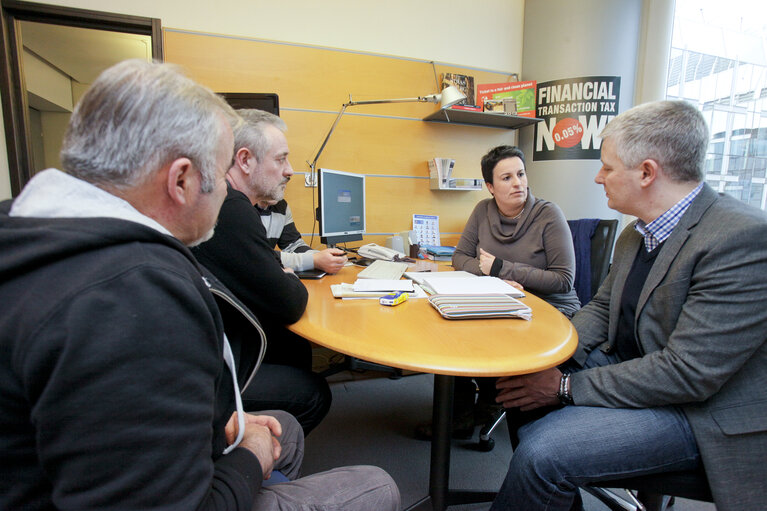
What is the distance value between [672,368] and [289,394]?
103 cm

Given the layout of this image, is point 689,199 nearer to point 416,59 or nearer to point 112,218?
point 112,218

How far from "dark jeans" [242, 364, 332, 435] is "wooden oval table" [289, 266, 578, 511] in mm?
257

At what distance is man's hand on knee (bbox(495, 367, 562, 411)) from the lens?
3.25ft

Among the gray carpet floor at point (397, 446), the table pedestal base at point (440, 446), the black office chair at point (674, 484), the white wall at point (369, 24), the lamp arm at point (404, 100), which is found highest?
the white wall at point (369, 24)

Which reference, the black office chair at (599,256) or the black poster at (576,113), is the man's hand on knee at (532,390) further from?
the black poster at (576,113)

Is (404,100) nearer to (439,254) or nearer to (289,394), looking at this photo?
(439,254)

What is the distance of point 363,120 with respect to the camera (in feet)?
9.06

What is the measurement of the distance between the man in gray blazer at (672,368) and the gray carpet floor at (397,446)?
0.64 metres

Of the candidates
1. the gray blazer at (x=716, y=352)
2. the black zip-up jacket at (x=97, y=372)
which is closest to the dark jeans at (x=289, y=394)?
the black zip-up jacket at (x=97, y=372)

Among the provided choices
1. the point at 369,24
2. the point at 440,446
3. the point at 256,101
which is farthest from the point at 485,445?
the point at 369,24

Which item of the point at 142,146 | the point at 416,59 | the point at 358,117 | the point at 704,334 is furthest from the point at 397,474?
the point at 416,59

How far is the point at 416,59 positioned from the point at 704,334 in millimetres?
2657

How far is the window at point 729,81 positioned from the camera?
2.06 metres

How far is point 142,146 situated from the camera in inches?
20.0
